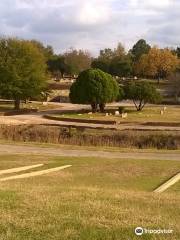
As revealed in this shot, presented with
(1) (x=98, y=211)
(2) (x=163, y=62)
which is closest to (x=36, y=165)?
(1) (x=98, y=211)

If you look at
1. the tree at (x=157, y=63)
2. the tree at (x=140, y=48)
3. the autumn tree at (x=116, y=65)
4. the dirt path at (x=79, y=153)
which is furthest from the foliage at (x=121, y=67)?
the dirt path at (x=79, y=153)

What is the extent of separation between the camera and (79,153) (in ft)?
119

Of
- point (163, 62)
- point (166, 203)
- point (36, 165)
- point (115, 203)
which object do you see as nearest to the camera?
point (115, 203)

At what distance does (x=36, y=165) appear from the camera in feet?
91.2

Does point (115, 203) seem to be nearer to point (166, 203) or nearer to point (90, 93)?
point (166, 203)

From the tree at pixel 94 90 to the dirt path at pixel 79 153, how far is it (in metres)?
35.7

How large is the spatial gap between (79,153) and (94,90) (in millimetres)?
38259

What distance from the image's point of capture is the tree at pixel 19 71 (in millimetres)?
80875

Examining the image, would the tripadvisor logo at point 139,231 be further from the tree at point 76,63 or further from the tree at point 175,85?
the tree at point 76,63

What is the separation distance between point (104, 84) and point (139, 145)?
2848 cm

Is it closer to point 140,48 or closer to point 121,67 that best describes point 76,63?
point 121,67

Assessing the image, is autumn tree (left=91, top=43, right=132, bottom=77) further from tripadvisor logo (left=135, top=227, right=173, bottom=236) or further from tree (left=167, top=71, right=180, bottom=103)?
tripadvisor logo (left=135, top=227, right=173, bottom=236)

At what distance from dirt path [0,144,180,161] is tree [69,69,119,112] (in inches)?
1405

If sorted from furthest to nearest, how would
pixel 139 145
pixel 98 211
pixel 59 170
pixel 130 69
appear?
pixel 130 69 < pixel 139 145 < pixel 59 170 < pixel 98 211
